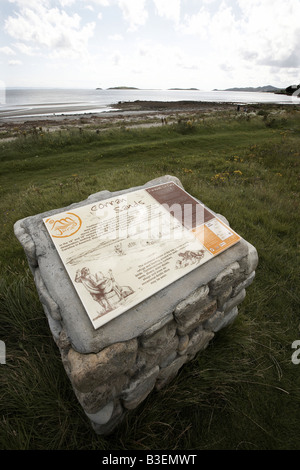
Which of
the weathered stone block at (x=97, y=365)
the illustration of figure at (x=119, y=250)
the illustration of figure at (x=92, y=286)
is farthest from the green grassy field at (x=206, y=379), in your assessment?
the illustration of figure at (x=119, y=250)

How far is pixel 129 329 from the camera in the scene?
1538mm

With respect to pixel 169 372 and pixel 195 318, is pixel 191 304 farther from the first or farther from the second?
pixel 169 372

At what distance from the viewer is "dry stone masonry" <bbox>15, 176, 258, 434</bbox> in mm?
1457

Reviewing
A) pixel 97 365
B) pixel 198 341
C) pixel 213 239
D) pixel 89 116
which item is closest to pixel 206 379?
pixel 198 341

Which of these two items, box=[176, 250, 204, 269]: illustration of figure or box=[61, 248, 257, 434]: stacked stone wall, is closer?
box=[61, 248, 257, 434]: stacked stone wall

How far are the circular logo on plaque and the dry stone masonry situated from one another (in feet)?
0.32

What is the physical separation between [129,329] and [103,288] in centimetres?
37

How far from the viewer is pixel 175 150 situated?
1109cm

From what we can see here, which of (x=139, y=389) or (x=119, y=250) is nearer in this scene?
(x=139, y=389)

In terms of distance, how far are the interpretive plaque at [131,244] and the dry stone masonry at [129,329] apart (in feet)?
0.27

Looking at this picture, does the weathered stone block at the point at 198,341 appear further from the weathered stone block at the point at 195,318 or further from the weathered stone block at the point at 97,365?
the weathered stone block at the point at 97,365

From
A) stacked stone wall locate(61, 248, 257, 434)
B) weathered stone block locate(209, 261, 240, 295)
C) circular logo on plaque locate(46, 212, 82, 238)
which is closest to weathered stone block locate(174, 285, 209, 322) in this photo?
stacked stone wall locate(61, 248, 257, 434)

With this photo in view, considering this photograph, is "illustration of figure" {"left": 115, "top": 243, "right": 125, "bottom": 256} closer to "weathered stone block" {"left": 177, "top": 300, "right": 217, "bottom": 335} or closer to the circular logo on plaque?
the circular logo on plaque
